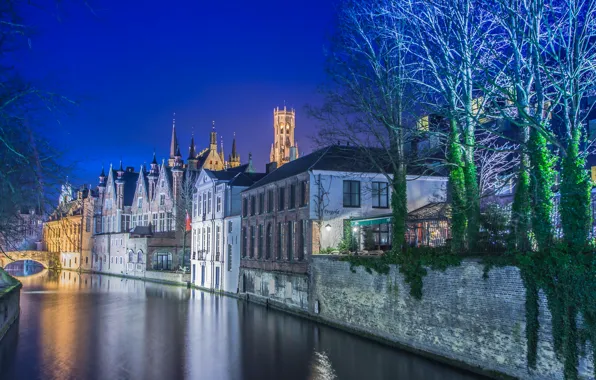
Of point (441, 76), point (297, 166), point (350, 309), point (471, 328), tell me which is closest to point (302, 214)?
point (297, 166)

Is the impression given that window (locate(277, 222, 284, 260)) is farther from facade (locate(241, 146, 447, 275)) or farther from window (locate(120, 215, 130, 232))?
window (locate(120, 215, 130, 232))

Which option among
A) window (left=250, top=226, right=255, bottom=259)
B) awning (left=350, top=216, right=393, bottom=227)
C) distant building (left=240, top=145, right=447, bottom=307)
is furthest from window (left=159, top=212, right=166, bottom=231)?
awning (left=350, top=216, right=393, bottom=227)

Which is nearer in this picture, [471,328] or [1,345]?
[471,328]

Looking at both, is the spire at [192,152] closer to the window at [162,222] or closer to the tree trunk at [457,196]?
the window at [162,222]

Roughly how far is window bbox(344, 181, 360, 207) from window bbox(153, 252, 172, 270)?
37.9 m

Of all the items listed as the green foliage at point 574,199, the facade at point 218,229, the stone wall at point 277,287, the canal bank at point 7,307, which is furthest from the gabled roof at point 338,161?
the canal bank at point 7,307

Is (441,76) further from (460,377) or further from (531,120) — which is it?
(460,377)

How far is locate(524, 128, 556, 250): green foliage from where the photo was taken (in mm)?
16609

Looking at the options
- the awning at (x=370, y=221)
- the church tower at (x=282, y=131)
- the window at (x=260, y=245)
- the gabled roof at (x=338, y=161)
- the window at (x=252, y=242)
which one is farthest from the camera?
the church tower at (x=282, y=131)

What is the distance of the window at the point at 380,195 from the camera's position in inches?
1307

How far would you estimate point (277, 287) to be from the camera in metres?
34.8

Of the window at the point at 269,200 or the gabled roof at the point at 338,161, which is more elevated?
the gabled roof at the point at 338,161

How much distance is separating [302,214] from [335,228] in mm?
2126

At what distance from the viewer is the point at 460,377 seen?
667 inches
